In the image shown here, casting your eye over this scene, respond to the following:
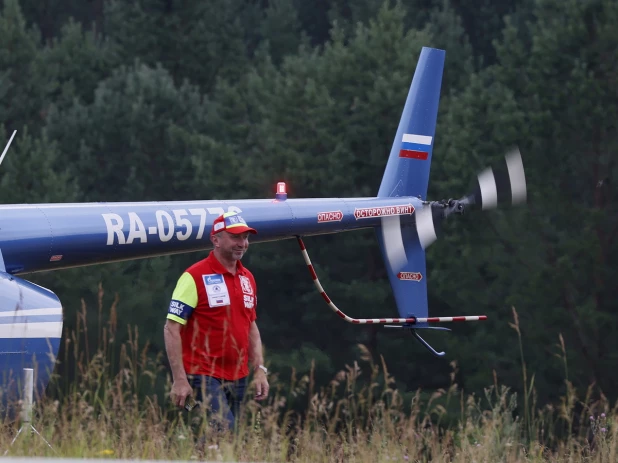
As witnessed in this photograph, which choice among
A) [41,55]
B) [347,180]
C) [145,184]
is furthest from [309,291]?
[41,55]

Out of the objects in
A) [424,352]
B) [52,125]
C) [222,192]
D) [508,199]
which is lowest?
[424,352]

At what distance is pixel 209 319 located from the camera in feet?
18.8

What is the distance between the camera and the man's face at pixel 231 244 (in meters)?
5.86

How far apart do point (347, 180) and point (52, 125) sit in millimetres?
10344

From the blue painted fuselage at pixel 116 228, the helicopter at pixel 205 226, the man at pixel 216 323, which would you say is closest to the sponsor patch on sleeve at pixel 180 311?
the man at pixel 216 323

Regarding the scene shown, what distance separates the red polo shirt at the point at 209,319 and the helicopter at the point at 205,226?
686mm

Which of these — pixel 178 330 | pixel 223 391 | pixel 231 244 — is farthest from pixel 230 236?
pixel 223 391

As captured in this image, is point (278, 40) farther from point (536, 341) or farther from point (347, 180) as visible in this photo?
point (536, 341)

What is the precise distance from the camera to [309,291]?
114ft

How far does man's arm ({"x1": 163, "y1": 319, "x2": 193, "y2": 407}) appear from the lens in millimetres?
5441

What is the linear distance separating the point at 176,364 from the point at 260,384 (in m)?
0.49

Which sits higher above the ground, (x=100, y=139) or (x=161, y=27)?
(x=161, y=27)

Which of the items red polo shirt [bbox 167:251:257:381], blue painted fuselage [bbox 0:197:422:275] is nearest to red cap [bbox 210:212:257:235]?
red polo shirt [bbox 167:251:257:381]

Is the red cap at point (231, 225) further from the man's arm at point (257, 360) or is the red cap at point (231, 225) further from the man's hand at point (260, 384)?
the man's hand at point (260, 384)
